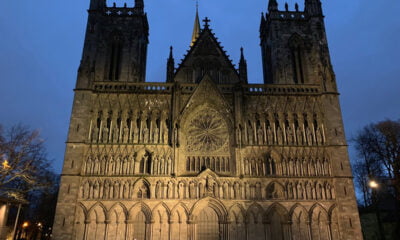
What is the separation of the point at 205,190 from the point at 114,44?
17202 millimetres

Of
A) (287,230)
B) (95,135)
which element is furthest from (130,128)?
(287,230)

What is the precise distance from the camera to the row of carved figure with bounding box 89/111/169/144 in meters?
27.0

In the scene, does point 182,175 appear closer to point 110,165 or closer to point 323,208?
point 110,165

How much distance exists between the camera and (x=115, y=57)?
32.6 m

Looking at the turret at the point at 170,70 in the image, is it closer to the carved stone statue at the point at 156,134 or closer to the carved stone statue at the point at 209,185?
the carved stone statue at the point at 156,134

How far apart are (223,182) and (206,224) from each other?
3.36 m

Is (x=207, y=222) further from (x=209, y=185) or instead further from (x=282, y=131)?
(x=282, y=131)

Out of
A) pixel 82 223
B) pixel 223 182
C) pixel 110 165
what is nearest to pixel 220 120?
pixel 223 182

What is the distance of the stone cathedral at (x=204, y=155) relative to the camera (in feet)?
81.4

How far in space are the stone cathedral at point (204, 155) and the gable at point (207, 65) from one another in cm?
10

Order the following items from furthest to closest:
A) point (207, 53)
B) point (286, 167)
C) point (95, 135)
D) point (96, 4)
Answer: point (96, 4), point (207, 53), point (95, 135), point (286, 167)

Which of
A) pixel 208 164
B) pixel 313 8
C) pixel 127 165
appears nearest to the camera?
Answer: pixel 127 165

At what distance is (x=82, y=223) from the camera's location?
80.3 ft

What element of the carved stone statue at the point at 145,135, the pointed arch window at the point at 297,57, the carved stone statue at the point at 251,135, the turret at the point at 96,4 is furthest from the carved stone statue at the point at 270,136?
the turret at the point at 96,4
